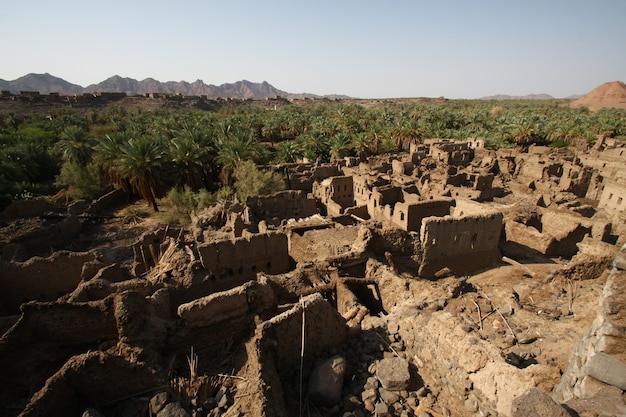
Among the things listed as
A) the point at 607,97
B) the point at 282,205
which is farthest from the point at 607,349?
the point at 607,97

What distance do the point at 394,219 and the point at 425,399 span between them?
421 inches

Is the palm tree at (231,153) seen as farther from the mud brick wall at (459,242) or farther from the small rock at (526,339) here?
the small rock at (526,339)

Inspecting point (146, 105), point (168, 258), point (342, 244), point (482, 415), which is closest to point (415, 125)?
point (342, 244)

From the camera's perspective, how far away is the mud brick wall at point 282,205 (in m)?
16.8

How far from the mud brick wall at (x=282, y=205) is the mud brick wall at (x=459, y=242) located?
7207mm

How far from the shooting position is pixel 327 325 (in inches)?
278

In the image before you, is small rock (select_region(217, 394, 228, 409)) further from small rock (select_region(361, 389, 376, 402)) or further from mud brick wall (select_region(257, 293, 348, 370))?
small rock (select_region(361, 389, 376, 402))

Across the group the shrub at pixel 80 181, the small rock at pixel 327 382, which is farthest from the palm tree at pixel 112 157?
the small rock at pixel 327 382

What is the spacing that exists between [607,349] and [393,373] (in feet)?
11.9

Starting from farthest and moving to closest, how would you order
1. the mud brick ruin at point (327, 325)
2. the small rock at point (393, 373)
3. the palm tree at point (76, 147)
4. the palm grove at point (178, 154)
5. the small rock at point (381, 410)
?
the palm tree at point (76, 147) → the palm grove at point (178, 154) → the small rock at point (393, 373) → the small rock at point (381, 410) → the mud brick ruin at point (327, 325)

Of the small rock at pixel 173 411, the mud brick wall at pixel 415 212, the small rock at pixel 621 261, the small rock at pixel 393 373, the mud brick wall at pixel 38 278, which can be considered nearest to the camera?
the small rock at pixel 621 261

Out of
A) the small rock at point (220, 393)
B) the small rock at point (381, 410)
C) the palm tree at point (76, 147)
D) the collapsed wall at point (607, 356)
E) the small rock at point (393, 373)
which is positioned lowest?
the small rock at point (381, 410)

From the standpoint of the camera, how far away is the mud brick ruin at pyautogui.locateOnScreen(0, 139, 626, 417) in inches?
210

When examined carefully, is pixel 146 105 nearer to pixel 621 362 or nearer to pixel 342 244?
pixel 342 244
